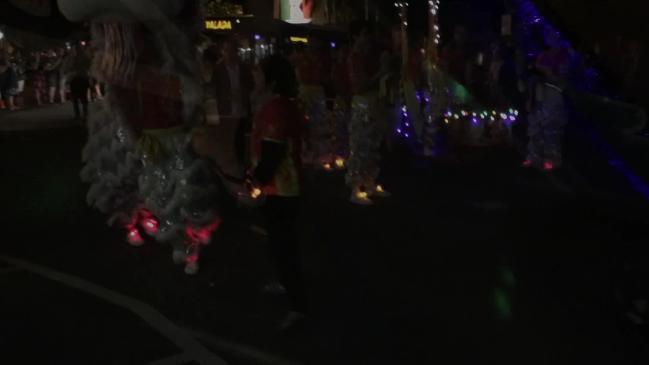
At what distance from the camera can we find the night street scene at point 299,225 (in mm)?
4988

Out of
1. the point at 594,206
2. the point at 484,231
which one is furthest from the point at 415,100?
the point at 484,231

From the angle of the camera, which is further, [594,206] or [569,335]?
[594,206]

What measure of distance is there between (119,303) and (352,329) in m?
1.83

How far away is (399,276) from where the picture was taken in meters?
6.23

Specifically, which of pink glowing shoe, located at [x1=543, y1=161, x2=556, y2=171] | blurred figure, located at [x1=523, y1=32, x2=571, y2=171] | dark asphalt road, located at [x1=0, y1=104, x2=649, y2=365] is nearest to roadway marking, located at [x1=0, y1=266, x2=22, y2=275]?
dark asphalt road, located at [x1=0, y1=104, x2=649, y2=365]

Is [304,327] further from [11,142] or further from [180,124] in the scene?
[11,142]

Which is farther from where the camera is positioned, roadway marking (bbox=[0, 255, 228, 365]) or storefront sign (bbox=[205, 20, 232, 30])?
storefront sign (bbox=[205, 20, 232, 30])

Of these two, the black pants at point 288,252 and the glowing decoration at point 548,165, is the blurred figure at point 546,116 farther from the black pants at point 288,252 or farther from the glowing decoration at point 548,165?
the black pants at point 288,252

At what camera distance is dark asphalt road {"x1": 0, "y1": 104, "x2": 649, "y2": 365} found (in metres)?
4.88

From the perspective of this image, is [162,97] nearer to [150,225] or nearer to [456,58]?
[150,225]

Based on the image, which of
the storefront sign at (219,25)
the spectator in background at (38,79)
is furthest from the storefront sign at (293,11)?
the spectator in background at (38,79)

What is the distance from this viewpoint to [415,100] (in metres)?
12.3

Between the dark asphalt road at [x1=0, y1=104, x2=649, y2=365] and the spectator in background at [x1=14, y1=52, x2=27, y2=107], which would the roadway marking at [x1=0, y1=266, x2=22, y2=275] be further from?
the spectator in background at [x1=14, y1=52, x2=27, y2=107]

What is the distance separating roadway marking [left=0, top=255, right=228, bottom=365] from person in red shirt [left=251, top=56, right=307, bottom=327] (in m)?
0.67
